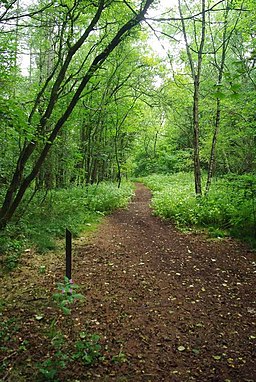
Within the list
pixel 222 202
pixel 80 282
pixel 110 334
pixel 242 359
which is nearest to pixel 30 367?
pixel 110 334

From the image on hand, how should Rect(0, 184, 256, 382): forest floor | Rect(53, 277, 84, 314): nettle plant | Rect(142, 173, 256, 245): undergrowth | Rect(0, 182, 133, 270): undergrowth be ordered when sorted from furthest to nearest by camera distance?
Rect(142, 173, 256, 245): undergrowth → Rect(0, 182, 133, 270): undergrowth → Rect(53, 277, 84, 314): nettle plant → Rect(0, 184, 256, 382): forest floor

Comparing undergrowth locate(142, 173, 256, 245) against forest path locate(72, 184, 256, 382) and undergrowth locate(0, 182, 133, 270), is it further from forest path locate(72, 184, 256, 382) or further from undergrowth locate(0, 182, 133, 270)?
undergrowth locate(0, 182, 133, 270)

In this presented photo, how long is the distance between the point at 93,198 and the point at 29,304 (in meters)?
6.76

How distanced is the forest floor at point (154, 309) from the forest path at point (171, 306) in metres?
0.01

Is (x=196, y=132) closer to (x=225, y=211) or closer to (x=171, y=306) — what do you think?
(x=225, y=211)

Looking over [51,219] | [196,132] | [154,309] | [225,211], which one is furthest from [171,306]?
[196,132]

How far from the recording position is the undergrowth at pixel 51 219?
17.5ft

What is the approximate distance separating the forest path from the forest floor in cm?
1

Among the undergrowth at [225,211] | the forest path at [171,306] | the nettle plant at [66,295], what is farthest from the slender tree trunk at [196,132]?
the nettle plant at [66,295]

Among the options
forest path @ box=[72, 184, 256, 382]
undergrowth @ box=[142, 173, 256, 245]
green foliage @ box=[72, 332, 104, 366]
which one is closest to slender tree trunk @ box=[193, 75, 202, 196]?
undergrowth @ box=[142, 173, 256, 245]

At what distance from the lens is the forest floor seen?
8.74 ft

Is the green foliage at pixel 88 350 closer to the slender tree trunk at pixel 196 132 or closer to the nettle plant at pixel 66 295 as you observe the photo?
the nettle plant at pixel 66 295

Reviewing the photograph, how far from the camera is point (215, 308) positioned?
3816 millimetres

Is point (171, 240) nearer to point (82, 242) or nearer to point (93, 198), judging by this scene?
point (82, 242)
